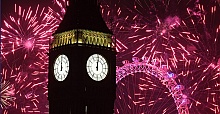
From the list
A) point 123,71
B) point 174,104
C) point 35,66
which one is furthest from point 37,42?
point 174,104

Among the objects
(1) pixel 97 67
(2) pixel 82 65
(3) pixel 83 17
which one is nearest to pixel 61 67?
(2) pixel 82 65

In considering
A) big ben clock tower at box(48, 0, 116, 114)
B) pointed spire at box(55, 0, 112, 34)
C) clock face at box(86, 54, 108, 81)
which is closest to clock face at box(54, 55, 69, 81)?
big ben clock tower at box(48, 0, 116, 114)

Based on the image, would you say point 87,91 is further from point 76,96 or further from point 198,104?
point 198,104

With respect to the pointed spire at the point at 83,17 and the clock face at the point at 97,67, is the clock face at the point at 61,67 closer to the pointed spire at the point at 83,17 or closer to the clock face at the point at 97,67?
the clock face at the point at 97,67

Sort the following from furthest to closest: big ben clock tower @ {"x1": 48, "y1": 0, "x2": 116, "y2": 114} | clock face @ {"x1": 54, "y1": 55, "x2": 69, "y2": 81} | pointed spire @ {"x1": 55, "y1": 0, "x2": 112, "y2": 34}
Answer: pointed spire @ {"x1": 55, "y1": 0, "x2": 112, "y2": 34} < clock face @ {"x1": 54, "y1": 55, "x2": 69, "y2": 81} < big ben clock tower @ {"x1": 48, "y1": 0, "x2": 116, "y2": 114}

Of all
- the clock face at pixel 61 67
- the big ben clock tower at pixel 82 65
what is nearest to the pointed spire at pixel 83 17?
the big ben clock tower at pixel 82 65

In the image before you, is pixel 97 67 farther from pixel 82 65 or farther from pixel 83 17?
pixel 83 17

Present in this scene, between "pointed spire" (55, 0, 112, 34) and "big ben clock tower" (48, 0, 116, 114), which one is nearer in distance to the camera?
"big ben clock tower" (48, 0, 116, 114)

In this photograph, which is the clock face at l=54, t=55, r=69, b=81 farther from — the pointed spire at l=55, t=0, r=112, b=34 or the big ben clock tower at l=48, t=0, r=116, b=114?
the pointed spire at l=55, t=0, r=112, b=34
